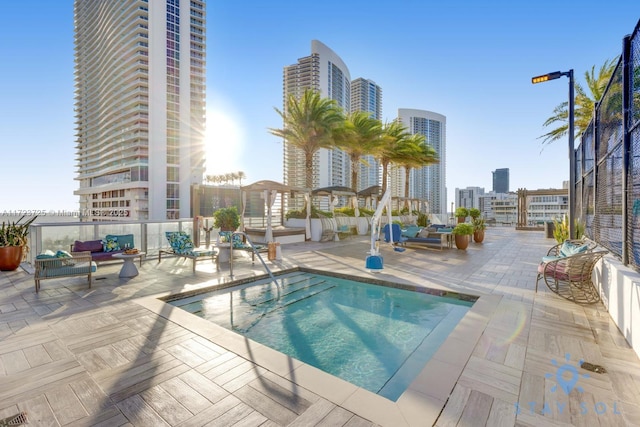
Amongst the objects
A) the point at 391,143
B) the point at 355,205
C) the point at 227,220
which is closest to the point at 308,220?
the point at 227,220

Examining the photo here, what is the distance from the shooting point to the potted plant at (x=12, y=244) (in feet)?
20.6

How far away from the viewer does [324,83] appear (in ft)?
135

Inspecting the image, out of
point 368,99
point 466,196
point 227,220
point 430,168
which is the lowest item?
point 227,220

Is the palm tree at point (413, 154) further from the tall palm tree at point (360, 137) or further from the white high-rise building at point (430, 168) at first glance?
the white high-rise building at point (430, 168)

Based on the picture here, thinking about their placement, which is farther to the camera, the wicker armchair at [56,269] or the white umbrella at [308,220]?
the white umbrella at [308,220]

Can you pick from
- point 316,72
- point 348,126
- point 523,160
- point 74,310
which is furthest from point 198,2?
point 74,310

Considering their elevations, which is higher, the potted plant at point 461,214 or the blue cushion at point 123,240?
the potted plant at point 461,214

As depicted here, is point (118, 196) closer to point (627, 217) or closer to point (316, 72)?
point (316, 72)

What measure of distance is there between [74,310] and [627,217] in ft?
22.5

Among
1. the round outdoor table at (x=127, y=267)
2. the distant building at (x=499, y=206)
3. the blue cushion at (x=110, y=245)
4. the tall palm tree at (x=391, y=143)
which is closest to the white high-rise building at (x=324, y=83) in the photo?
the tall palm tree at (x=391, y=143)

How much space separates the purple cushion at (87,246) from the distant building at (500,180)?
214 metres

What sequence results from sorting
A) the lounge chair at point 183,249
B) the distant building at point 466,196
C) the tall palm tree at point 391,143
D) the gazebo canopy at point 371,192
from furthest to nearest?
the distant building at point 466,196 < the tall palm tree at point 391,143 < the gazebo canopy at point 371,192 < the lounge chair at point 183,249

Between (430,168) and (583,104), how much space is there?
124ft

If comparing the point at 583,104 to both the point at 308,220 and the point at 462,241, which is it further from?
the point at 308,220
